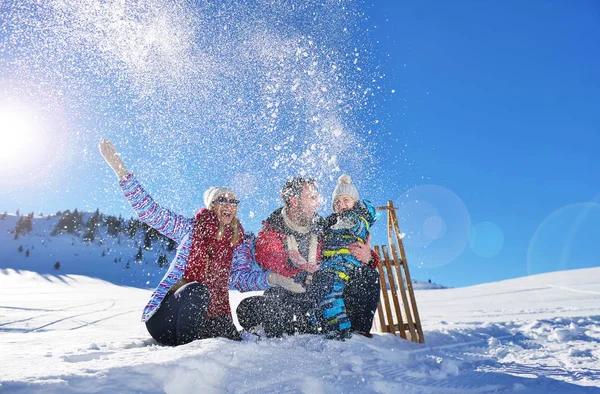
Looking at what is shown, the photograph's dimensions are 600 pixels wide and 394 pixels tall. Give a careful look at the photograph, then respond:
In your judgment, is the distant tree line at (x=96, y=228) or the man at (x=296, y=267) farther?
the distant tree line at (x=96, y=228)

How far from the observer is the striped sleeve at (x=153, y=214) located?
328cm

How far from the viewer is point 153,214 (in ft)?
11.1

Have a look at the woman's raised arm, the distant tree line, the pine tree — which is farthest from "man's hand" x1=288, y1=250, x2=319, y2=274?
the distant tree line

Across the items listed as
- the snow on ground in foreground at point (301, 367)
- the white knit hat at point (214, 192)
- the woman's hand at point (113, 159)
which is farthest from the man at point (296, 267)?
the woman's hand at point (113, 159)

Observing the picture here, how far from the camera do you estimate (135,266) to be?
48.1 metres

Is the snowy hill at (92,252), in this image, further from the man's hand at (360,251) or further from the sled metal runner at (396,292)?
the man's hand at (360,251)

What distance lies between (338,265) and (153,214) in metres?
1.88

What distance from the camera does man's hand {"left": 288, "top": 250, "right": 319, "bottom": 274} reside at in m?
3.69

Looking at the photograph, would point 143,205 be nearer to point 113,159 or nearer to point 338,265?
point 113,159

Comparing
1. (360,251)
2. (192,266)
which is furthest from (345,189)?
(192,266)

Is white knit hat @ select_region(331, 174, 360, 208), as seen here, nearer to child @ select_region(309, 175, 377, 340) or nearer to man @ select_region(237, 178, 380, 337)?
child @ select_region(309, 175, 377, 340)

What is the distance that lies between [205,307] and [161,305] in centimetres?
41

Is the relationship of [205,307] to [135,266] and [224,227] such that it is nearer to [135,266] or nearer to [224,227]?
[224,227]

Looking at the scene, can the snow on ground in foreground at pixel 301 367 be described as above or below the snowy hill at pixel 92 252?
below
